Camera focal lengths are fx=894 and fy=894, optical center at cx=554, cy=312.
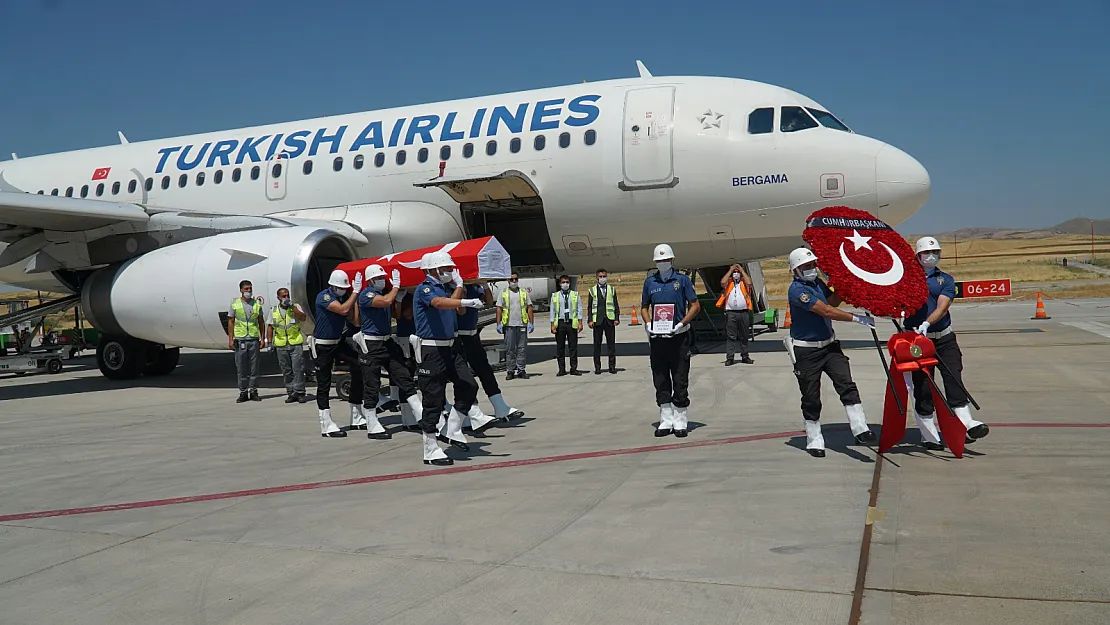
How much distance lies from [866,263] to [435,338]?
363cm

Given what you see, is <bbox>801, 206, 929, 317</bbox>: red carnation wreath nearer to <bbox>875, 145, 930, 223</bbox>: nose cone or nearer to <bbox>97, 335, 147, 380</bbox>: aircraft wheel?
<bbox>875, 145, 930, 223</bbox>: nose cone

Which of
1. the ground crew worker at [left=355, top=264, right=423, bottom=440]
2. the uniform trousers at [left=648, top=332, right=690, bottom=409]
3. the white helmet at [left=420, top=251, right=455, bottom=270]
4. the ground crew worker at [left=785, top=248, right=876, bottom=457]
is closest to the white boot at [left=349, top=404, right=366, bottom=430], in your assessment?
the ground crew worker at [left=355, top=264, right=423, bottom=440]

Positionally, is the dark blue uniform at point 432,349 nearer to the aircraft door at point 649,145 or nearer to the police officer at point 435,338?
the police officer at point 435,338

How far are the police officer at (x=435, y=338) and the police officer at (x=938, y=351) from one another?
383 cm

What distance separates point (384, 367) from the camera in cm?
866

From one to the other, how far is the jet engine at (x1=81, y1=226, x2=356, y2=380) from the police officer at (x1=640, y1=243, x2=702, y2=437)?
6087 mm

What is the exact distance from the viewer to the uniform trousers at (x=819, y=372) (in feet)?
23.5

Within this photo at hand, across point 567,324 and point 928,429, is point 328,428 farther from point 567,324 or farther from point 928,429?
point 928,429

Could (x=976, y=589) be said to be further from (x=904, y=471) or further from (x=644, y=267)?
(x=644, y=267)

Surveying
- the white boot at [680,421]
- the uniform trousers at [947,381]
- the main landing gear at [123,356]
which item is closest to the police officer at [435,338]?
the white boot at [680,421]

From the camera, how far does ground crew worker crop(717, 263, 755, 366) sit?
45.7ft

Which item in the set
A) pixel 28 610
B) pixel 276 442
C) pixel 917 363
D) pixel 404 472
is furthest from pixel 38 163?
pixel 917 363

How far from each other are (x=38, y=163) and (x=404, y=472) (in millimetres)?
15697

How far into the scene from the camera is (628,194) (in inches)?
533
